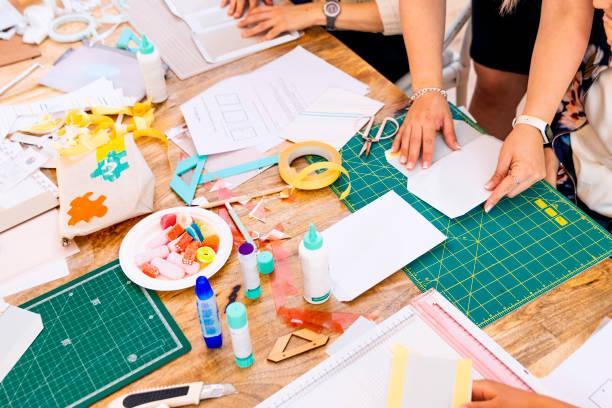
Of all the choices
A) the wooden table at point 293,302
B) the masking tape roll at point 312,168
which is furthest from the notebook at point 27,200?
the masking tape roll at point 312,168

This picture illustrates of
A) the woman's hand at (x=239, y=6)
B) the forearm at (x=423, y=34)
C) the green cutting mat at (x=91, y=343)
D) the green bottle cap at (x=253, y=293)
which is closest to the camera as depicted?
the green cutting mat at (x=91, y=343)

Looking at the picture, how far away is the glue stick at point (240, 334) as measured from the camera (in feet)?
3.05

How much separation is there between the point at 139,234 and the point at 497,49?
126 cm

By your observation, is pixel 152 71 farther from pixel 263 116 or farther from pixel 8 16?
pixel 8 16

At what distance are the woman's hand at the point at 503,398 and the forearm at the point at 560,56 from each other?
2.32 feet

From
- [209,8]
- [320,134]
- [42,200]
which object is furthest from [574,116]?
[42,200]

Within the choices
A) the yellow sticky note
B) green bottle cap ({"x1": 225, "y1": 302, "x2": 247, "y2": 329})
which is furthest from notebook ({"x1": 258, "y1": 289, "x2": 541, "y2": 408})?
the yellow sticky note

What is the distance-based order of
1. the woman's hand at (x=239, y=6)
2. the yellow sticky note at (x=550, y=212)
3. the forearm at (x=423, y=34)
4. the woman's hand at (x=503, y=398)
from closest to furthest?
the woman's hand at (x=503, y=398) → the yellow sticky note at (x=550, y=212) → the forearm at (x=423, y=34) → the woman's hand at (x=239, y=6)

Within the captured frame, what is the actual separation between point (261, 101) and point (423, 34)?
0.47 meters

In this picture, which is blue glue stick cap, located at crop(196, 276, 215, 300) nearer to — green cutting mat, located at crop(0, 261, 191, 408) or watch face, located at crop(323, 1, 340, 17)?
green cutting mat, located at crop(0, 261, 191, 408)

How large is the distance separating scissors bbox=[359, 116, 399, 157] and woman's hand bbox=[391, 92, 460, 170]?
0.04 metres

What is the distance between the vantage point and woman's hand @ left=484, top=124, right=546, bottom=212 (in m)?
1.22

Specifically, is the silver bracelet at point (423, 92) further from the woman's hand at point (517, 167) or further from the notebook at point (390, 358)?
the notebook at point (390, 358)

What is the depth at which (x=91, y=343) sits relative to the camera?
104cm
